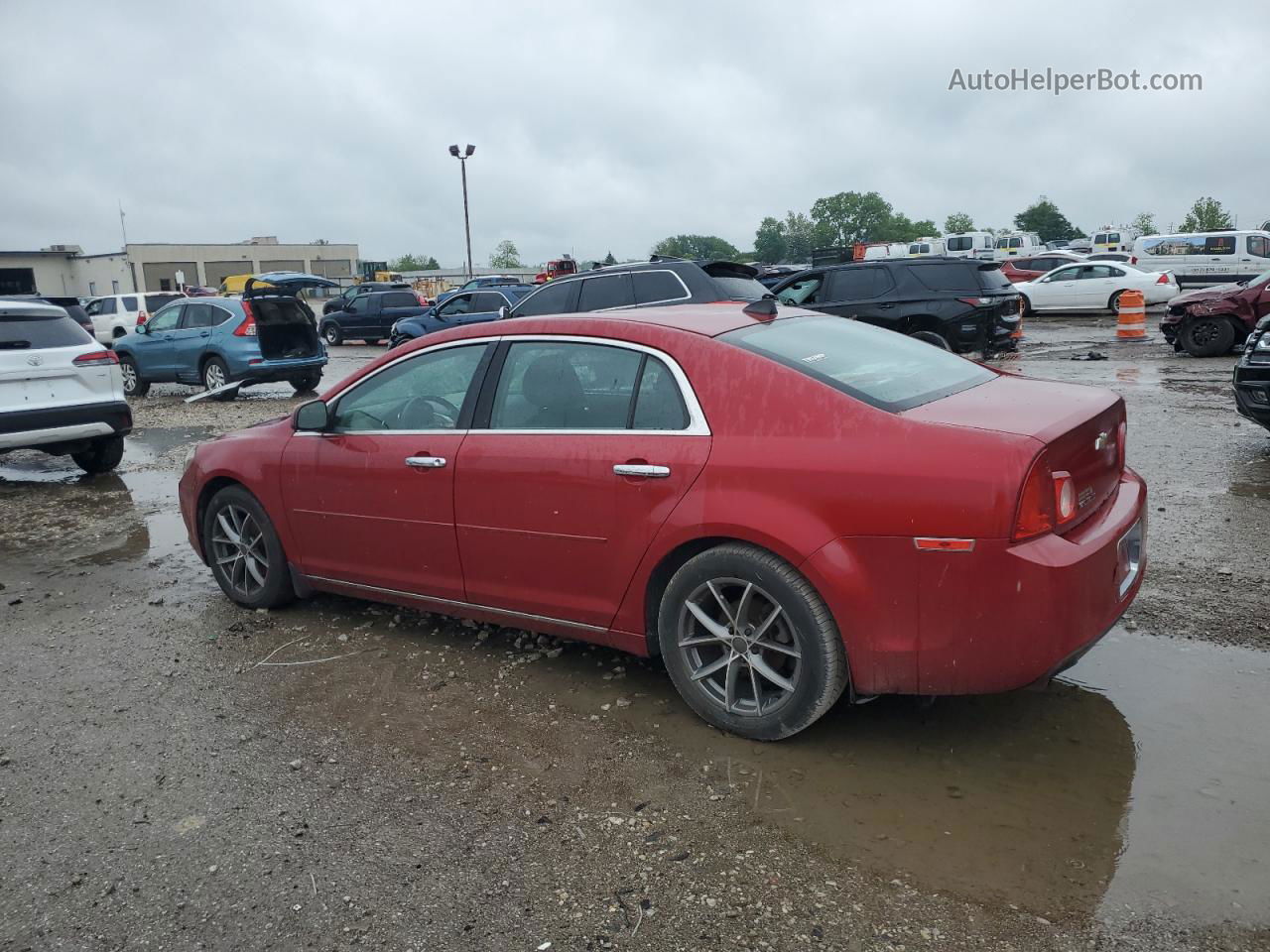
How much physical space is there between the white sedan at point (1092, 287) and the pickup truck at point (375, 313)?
55.5 feet

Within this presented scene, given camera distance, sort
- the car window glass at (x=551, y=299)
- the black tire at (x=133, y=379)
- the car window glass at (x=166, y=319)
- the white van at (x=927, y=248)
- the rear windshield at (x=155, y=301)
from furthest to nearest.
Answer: the white van at (x=927, y=248), the rear windshield at (x=155, y=301), the black tire at (x=133, y=379), the car window glass at (x=166, y=319), the car window glass at (x=551, y=299)

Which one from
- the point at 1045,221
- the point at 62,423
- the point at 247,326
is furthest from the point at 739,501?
the point at 1045,221

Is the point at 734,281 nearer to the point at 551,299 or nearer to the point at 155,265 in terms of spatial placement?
the point at 551,299

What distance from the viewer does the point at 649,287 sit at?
37.8 ft

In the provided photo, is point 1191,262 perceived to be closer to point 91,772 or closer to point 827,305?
point 827,305

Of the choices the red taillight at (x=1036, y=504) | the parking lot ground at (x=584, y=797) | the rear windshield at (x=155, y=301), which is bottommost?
the parking lot ground at (x=584, y=797)

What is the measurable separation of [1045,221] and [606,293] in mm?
123936

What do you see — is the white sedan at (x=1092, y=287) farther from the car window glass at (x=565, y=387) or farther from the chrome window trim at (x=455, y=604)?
the chrome window trim at (x=455, y=604)

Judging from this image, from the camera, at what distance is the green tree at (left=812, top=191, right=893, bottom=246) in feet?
513

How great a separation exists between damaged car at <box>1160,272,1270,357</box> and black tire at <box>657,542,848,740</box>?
14773 millimetres

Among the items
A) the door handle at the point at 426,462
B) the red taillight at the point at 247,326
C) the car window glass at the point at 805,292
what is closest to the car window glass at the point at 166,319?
the red taillight at the point at 247,326

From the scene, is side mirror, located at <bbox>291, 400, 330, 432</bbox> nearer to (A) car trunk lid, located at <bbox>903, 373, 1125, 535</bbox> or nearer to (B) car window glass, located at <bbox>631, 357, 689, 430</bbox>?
(B) car window glass, located at <bbox>631, 357, 689, 430</bbox>

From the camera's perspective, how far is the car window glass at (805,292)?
16016mm

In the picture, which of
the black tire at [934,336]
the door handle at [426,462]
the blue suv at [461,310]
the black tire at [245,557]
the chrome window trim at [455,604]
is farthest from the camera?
the blue suv at [461,310]
